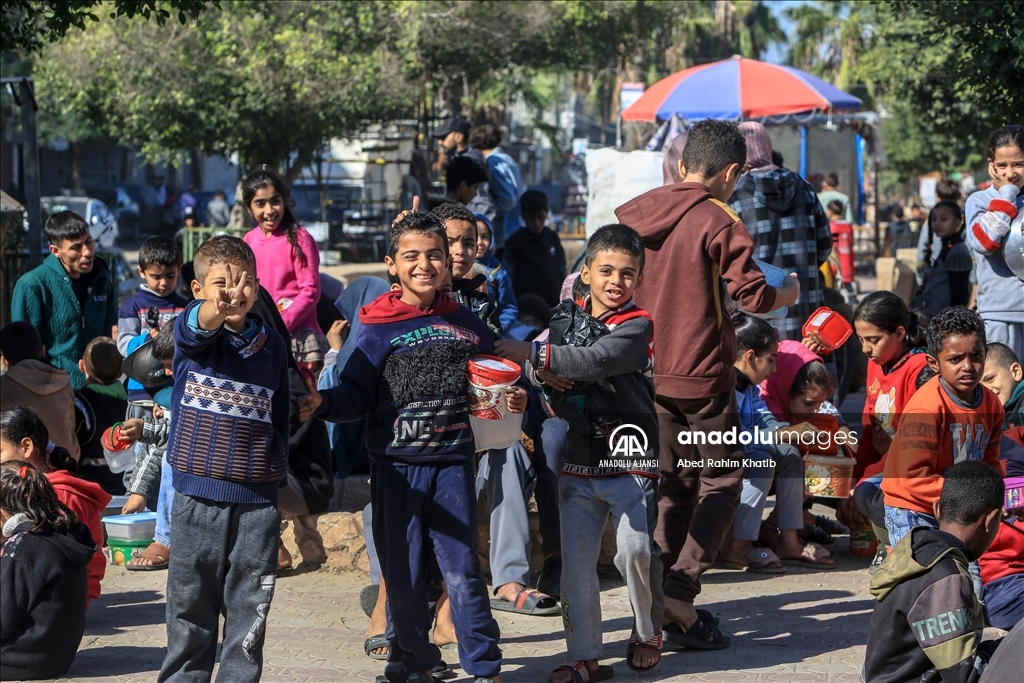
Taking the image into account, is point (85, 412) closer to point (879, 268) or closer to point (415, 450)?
point (415, 450)

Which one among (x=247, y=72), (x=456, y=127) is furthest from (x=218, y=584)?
(x=247, y=72)

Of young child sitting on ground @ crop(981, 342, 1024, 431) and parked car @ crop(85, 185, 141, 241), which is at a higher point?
young child sitting on ground @ crop(981, 342, 1024, 431)

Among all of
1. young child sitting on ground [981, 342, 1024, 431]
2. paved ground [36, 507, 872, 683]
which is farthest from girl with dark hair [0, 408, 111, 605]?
young child sitting on ground [981, 342, 1024, 431]

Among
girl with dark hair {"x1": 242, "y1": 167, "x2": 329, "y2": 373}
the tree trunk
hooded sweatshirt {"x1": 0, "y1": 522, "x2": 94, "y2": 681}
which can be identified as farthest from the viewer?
the tree trunk

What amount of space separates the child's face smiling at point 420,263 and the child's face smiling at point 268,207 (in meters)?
2.05

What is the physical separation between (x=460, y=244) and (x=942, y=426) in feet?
6.70

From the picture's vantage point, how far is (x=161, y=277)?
650cm

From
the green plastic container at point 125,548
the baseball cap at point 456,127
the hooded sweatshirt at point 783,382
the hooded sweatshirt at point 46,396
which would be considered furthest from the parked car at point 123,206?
the hooded sweatshirt at point 783,382

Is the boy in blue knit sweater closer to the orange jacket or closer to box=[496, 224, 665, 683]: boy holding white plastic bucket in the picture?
box=[496, 224, 665, 683]: boy holding white plastic bucket

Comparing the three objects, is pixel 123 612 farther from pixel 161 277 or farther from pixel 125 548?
pixel 161 277

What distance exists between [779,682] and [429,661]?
4.19 ft

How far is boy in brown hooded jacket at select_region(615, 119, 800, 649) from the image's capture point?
15.1 feet

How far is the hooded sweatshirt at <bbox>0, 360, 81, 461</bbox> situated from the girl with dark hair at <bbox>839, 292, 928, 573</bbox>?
12.6ft

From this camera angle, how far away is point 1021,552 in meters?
4.86
